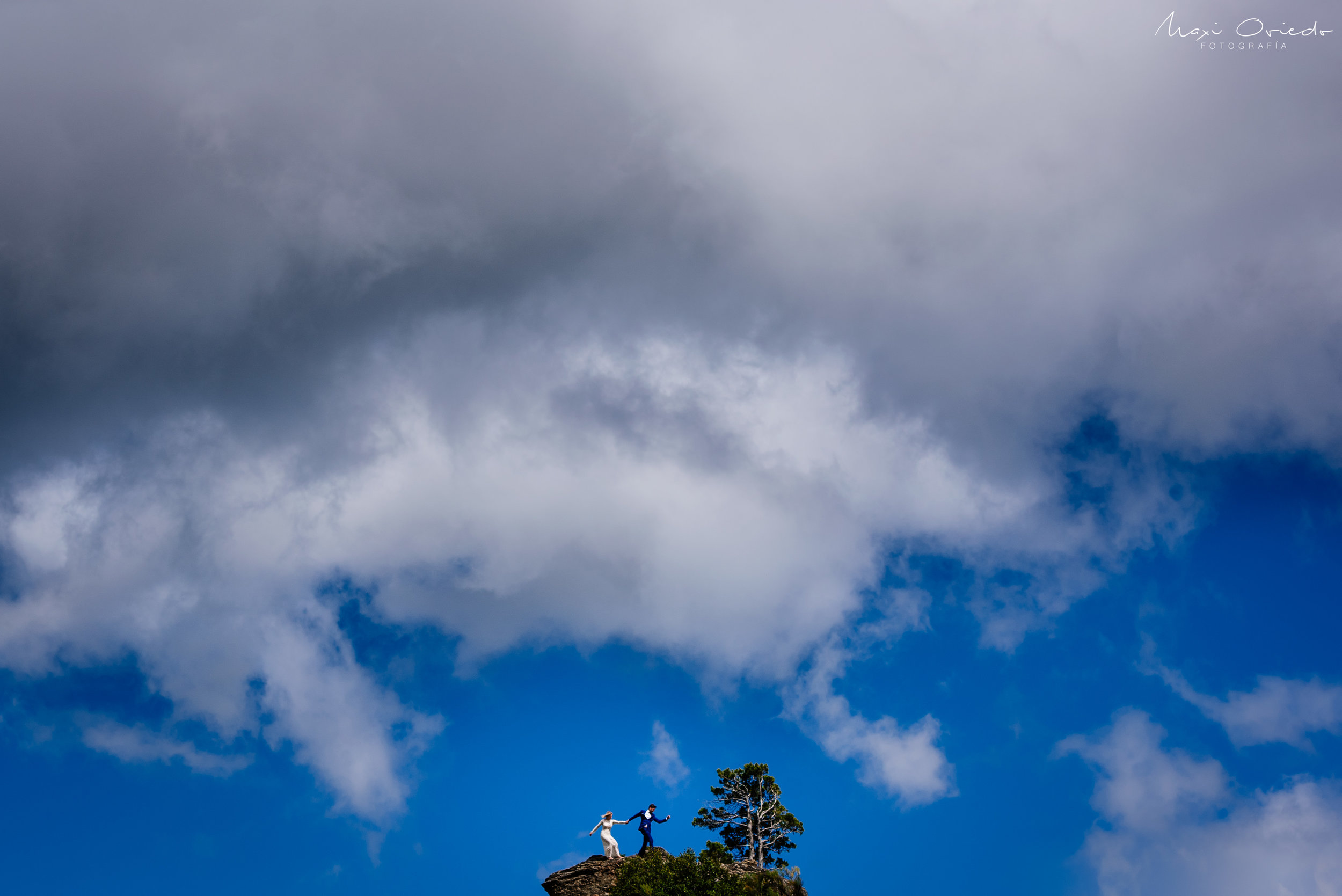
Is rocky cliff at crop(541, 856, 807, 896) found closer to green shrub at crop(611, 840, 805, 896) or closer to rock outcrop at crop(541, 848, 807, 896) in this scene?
rock outcrop at crop(541, 848, 807, 896)

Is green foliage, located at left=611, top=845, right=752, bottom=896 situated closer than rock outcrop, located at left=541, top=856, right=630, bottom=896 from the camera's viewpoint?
Yes

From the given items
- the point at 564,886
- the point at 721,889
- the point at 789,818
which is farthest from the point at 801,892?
the point at 564,886

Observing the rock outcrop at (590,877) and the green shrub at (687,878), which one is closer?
the green shrub at (687,878)

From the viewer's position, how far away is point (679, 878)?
182 feet

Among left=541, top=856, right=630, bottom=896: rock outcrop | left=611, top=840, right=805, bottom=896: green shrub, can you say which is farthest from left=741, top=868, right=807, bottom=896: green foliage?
left=541, top=856, right=630, bottom=896: rock outcrop

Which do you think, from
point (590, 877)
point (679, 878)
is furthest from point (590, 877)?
point (679, 878)

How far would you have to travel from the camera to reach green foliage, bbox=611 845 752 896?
2153 inches

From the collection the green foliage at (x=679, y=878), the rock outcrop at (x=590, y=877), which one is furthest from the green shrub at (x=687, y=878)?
the rock outcrop at (x=590, y=877)

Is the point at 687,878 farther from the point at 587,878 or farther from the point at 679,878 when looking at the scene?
the point at 587,878

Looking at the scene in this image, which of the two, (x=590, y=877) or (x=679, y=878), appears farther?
(x=590, y=877)

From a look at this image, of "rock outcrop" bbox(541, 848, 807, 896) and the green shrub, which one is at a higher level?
"rock outcrop" bbox(541, 848, 807, 896)

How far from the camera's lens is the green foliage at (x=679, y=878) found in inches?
2153

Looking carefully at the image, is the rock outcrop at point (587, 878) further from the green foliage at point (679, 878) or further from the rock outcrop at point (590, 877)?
the green foliage at point (679, 878)

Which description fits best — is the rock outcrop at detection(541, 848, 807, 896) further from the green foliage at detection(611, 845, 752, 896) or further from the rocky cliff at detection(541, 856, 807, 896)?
the green foliage at detection(611, 845, 752, 896)
